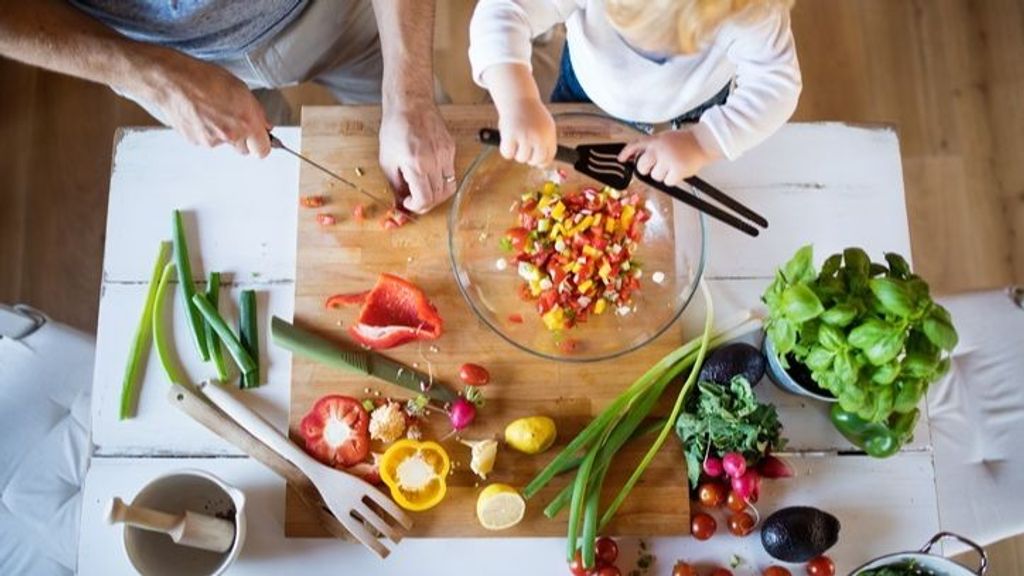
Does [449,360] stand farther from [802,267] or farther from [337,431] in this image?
[802,267]

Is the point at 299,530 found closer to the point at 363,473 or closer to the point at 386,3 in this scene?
the point at 363,473

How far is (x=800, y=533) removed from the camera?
1122 millimetres

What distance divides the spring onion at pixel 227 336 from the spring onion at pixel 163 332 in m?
0.06

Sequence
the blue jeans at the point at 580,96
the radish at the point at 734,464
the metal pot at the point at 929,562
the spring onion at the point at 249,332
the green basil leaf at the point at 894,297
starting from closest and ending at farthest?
the green basil leaf at the point at 894,297
the metal pot at the point at 929,562
the radish at the point at 734,464
the spring onion at the point at 249,332
the blue jeans at the point at 580,96

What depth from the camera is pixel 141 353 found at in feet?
4.06

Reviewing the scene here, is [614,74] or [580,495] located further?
[614,74]

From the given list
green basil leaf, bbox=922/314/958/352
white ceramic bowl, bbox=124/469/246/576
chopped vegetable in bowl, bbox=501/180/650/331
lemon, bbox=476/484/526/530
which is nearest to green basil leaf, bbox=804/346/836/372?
green basil leaf, bbox=922/314/958/352

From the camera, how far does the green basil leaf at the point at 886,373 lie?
949mm

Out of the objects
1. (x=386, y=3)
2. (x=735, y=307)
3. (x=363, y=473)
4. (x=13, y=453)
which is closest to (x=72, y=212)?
(x=13, y=453)

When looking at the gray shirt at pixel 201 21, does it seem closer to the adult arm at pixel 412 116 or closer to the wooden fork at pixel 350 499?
the adult arm at pixel 412 116

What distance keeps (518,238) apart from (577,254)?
98 millimetres

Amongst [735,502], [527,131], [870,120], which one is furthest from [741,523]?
[870,120]

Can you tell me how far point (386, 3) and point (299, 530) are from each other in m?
0.84

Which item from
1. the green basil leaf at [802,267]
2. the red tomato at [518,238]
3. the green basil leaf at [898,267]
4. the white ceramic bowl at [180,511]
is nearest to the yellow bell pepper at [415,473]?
the white ceramic bowl at [180,511]
